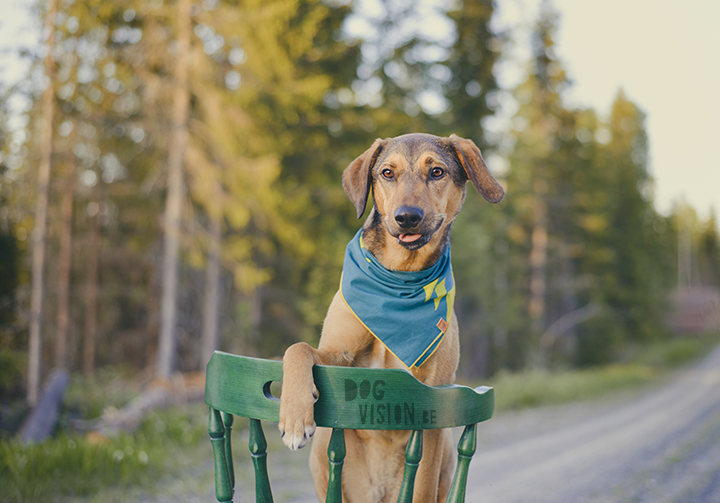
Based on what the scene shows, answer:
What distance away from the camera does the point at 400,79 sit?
1188 centimetres

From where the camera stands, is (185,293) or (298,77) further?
(185,293)

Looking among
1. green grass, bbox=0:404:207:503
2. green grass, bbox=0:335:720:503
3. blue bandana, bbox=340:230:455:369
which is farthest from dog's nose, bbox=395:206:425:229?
green grass, bbox=0:404:207:503

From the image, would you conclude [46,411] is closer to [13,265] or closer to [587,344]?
[13,265]

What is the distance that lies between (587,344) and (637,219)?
29.6 feet

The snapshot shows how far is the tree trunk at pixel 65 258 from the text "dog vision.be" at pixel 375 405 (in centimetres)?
1133

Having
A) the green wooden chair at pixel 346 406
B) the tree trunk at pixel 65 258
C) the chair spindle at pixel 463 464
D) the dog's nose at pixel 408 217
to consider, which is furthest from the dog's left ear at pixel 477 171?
the tree trunk at pixel 65 258

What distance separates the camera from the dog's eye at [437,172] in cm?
228

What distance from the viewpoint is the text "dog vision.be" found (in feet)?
4.66

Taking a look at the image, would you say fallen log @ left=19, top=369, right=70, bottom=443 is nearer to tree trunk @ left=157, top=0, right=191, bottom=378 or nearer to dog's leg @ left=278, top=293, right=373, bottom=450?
tree trunk @ left=157, top=0, right=191, bottom=378

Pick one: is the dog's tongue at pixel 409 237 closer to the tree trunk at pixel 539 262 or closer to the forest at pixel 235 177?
the forest at pixel 235 177

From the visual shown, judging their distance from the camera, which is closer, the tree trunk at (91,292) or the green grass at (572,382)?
the green grass at (572,382)

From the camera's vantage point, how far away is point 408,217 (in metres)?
2.00

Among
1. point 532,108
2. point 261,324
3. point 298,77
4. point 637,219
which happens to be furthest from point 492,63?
point 637,219

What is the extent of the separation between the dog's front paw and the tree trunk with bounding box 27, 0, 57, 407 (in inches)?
335
